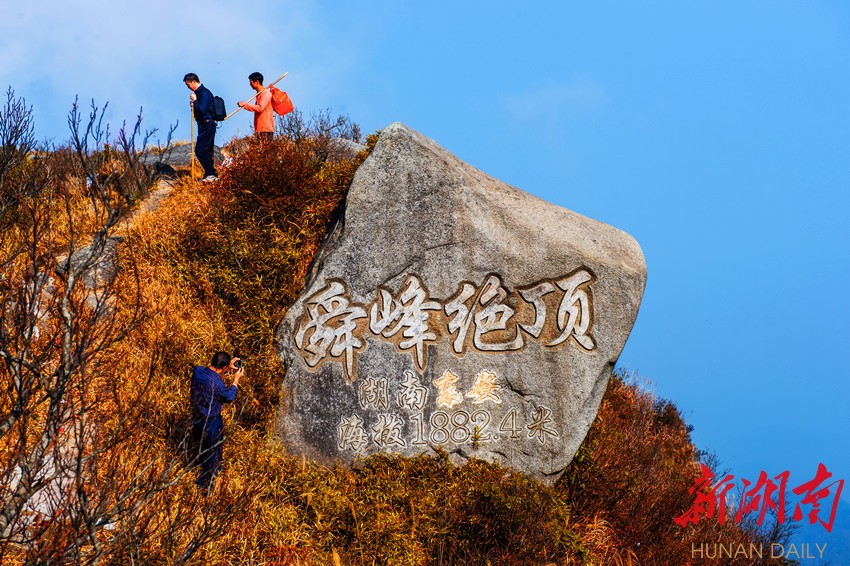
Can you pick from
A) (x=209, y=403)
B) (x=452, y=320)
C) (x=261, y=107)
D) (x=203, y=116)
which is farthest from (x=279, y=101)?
(x=209, y=403)

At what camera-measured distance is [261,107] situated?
14062 millimetres

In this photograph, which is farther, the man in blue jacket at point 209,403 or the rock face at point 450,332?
the rock face at point 450,332

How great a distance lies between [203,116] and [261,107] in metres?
1.00

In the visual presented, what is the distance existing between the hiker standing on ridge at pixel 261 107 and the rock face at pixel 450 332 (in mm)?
4093

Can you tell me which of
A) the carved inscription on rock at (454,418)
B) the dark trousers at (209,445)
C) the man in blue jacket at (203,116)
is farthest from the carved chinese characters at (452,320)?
the man in blue jacket at (203,116)

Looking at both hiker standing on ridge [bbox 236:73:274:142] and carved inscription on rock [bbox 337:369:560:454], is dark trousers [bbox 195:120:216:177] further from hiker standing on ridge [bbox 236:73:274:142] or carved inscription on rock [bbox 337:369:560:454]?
carved inscription on rock [bbox 337:369:560:454]

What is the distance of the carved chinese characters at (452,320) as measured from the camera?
1021 centimetres

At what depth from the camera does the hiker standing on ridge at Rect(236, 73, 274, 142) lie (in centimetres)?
1400

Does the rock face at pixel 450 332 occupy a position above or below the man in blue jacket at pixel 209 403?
above

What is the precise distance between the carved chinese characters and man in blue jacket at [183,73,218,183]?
4.76 metres

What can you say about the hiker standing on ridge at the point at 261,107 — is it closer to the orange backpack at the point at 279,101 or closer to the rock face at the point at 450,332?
the orange backpack at the point at 279,101

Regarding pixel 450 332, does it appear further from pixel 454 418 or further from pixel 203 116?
pixel 203 116

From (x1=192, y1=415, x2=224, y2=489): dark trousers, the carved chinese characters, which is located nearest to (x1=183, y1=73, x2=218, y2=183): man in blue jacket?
the carved chinese characters

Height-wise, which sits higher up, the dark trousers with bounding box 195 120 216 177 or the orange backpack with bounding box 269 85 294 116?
the orange backpack with bounding box 269 85 294 116
